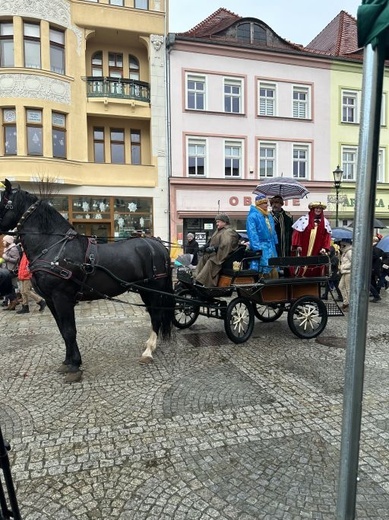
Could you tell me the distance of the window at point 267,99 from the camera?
781 inches

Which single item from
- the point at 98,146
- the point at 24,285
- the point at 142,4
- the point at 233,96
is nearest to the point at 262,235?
the point at 24,285

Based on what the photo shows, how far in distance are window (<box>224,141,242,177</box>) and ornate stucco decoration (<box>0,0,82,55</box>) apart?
8.75 metres

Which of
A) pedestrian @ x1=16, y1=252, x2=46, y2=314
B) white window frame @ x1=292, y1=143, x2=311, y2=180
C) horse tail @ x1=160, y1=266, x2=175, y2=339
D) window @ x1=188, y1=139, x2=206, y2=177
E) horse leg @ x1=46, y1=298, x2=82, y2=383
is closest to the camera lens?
horse leg @ x1=46, y1=298, x2=82, y2=383

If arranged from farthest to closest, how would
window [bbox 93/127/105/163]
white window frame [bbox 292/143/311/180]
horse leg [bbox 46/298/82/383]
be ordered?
white window frame [bbox 292/143/311/180]
window [bbox 93/127/105/163]
horse leg [bbox 46/298/82/383]

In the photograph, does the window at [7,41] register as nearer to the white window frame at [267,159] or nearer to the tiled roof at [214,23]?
the tiled roof at [214,23]

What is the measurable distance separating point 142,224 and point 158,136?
4.31m

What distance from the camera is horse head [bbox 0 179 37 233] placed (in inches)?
175

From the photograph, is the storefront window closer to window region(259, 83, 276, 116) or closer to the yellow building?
the yellow building

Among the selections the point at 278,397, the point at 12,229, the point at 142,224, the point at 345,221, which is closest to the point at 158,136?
the point at 142,224

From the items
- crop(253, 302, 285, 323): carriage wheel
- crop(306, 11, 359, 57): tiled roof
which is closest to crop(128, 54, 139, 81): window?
crop(306, 11, 359, 57): tiled roof

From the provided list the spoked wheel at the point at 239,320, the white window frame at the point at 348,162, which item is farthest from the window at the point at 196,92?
the spoked wheel at the point at 239,320

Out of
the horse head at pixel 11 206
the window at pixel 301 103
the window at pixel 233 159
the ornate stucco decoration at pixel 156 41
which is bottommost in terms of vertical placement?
the horse head at pixel 11 206

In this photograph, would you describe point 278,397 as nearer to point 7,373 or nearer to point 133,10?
point 7,373

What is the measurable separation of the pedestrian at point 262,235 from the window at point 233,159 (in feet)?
45.7
